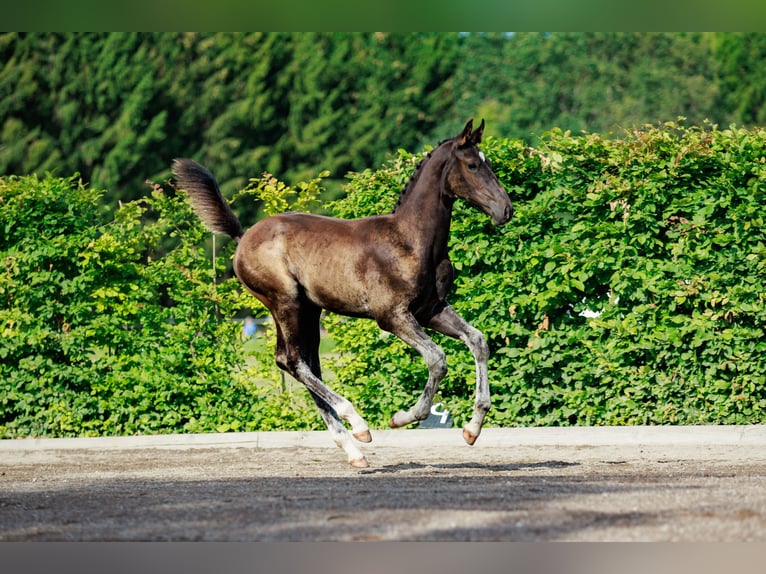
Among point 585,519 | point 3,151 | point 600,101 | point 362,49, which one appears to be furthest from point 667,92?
point 585,519

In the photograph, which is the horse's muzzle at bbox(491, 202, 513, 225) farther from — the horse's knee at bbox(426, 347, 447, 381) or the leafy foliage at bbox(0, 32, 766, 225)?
the leafy foliage at bbox(0, 32, 766, 225)

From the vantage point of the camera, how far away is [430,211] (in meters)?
8.53

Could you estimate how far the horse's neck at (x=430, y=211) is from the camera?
849 cm

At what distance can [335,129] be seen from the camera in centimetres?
4800

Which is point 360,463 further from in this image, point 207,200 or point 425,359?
point 207,200

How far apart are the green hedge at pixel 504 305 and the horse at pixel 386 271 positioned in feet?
6.42

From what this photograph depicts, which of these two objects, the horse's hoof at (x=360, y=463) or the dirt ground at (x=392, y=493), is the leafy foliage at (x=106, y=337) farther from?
the horse's hoof at (x=360, y=463)

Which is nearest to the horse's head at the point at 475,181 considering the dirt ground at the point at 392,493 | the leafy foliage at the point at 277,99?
the dirt ground at the point at 392,493

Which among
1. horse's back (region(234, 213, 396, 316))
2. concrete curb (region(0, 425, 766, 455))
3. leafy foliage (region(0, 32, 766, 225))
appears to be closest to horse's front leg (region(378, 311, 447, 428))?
horse's back (region(234, 213, 396, 316))

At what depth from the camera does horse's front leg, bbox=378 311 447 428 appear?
27.6ft

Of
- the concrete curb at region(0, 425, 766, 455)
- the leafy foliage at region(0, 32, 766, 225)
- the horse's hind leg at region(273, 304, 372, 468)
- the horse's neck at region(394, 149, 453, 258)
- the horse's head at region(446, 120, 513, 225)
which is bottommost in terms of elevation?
the leafy foliage at region(0, 32, 766, 225)

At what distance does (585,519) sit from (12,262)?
301 inches

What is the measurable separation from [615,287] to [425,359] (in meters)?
2.81

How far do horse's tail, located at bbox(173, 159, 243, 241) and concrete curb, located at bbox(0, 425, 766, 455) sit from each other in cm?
211
